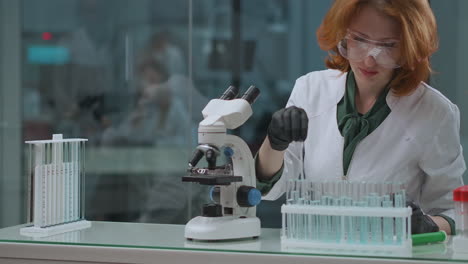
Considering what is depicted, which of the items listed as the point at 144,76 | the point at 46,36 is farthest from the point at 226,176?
the point at 46,36

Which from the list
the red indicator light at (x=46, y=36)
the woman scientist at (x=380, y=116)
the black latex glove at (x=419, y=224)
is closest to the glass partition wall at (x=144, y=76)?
the red indicator light at (x=46, y=36)

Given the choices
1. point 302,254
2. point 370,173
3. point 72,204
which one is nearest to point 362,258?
point 302,254

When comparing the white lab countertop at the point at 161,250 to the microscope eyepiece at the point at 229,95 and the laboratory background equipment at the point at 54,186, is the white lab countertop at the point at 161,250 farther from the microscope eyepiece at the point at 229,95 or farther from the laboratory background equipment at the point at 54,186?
the microscope eyepiece at the point at 229,95

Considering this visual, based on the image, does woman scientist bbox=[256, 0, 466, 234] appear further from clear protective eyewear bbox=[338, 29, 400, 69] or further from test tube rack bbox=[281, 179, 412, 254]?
test tube rack bbox=[281, 179, 412, 254]

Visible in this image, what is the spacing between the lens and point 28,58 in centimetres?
561

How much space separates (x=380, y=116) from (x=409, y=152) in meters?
0.16

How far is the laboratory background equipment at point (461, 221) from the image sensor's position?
195 centimetres

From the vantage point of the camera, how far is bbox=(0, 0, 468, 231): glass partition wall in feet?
16.2

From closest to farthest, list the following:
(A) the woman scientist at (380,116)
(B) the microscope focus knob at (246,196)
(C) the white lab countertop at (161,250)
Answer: (C) the white lab countertop at (161,250) → (B) the microscope focus knob at (246,196) → (A) the woman scientist at (380,116)

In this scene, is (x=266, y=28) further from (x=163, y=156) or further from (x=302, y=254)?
(x=302, y=254)

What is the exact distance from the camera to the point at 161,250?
2025 mm

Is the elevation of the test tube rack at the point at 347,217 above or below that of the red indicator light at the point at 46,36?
below

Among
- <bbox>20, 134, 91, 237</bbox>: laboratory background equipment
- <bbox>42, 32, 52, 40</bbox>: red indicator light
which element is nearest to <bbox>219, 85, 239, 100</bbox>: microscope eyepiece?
<bbox>20, 134, 91, 237</bbox>: laboratory background equipment

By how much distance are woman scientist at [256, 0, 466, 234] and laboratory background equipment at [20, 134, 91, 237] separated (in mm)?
596
